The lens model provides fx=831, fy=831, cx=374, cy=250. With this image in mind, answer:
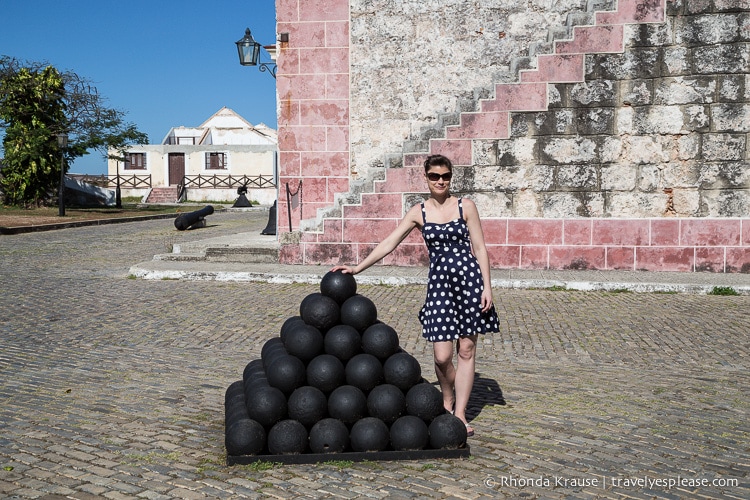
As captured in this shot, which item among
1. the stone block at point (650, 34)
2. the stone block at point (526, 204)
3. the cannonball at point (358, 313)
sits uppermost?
the stone block at point (650, 34)

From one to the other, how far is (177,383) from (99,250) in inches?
562

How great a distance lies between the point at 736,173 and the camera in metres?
13.6

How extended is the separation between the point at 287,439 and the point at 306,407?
22cm

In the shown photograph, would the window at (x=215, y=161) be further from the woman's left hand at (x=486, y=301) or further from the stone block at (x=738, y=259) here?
the woman's left hand at (x=486, y=301)

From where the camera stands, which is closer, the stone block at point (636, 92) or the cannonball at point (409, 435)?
the cannonball at point (409, 435)

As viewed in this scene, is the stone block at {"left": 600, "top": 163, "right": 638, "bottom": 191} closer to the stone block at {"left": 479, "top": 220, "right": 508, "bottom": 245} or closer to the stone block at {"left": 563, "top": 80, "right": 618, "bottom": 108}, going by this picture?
the stone block at {"left": 563, "top": 80, "right": 618, "bottom": 108}

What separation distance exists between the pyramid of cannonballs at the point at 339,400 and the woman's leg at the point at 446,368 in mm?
284

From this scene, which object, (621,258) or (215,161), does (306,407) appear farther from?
(215,161)

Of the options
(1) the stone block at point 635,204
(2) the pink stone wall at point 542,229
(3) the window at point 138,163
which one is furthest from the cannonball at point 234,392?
(3) the window at point 138,163

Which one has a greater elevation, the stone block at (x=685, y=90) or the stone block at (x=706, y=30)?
the stone block at (x=706, y=30)

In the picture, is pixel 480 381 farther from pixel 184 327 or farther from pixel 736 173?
pixel 736 173

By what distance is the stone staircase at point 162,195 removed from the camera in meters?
57.6

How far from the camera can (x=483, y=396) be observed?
644 centimetres

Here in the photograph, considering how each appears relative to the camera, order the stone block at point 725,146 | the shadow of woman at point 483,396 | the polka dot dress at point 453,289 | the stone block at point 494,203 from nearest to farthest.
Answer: the polka dot dress at point 453,289
the shadow of woman at point 483,396
the stone block at point 725,146
the stone block at point 494,203
